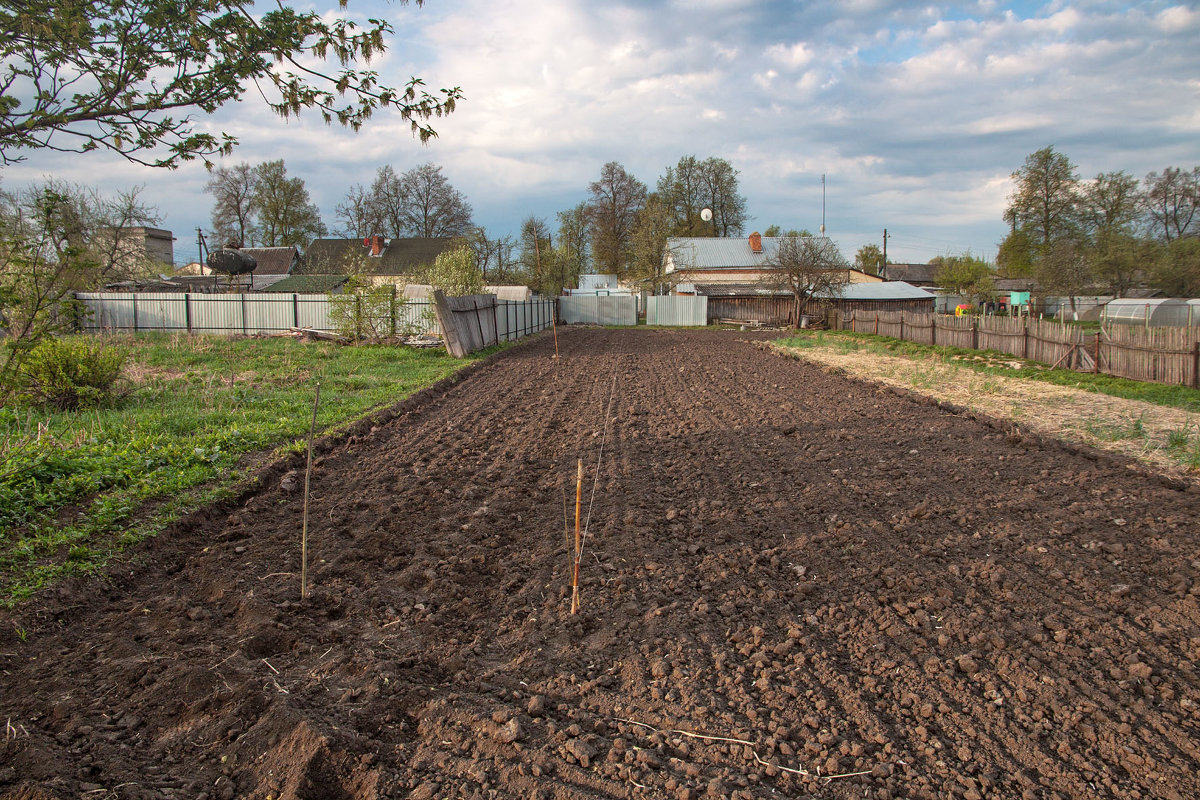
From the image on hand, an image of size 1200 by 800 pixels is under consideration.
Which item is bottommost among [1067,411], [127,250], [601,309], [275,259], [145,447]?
[1067,411]

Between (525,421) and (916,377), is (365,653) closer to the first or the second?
(525,421)

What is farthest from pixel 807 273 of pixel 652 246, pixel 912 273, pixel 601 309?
pixel 912 273

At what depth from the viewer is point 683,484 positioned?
21.3ft

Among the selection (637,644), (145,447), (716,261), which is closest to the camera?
(637,644)

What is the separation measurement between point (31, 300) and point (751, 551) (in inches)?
229

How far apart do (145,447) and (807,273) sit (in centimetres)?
3182

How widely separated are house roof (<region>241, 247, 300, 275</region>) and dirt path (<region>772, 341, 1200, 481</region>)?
42.8m

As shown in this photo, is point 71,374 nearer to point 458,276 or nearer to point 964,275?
point 458,276

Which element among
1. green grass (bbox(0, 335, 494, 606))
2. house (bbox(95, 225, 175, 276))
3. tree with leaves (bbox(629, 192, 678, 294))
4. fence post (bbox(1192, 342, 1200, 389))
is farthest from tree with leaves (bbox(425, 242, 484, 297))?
fence post (bbox(1192, 342, 1200, 389))

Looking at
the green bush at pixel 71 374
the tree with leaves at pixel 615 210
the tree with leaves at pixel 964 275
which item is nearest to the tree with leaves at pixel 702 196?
the tree with leaves at pixel 615 210

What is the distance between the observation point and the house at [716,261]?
48281mm

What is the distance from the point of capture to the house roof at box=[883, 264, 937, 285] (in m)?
81.0

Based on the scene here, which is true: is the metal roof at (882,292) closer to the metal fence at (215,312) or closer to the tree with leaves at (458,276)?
the tree with leaves at (458,276)

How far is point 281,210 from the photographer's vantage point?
52750 mm
